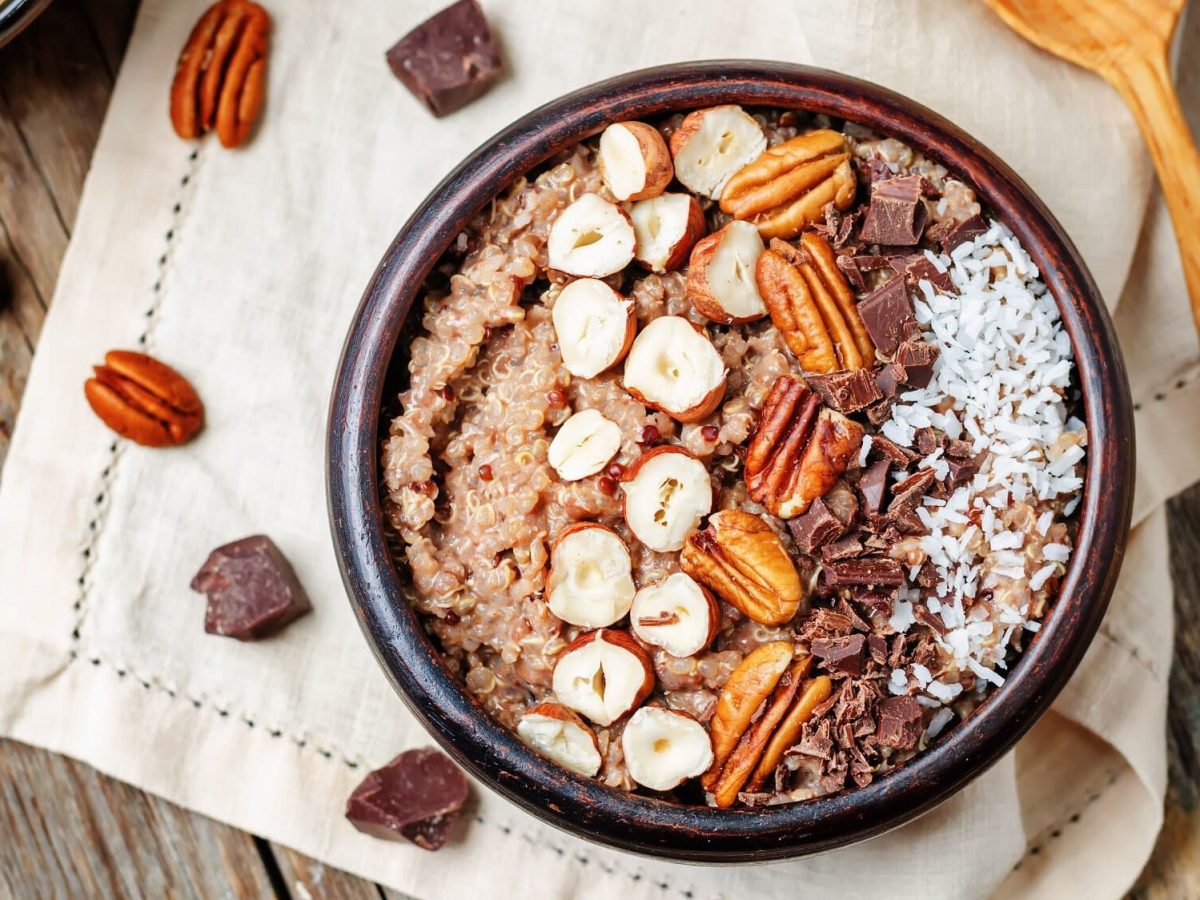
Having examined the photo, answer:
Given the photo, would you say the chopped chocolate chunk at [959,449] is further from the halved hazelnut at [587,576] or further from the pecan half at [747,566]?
the halved hazelnut at [587,576]

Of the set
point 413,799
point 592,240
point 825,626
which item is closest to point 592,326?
point 592,240

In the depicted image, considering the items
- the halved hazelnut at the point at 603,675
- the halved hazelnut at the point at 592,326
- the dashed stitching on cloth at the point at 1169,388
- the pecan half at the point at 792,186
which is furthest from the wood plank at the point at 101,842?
the dashed stitching on cloth at the point at 1169,388

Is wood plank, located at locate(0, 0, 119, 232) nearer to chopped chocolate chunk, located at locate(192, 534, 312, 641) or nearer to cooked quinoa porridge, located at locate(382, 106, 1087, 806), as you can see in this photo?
chopped chocolate chunk, located at locate(192, 534, 312, 641)

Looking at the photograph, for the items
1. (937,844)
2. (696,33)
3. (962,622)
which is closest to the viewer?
(962,622)

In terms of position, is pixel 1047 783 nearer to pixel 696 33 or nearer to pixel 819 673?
pixel 819 673

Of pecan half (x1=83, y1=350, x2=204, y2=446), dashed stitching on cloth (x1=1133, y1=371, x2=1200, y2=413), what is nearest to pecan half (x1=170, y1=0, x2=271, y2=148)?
pecan half (x1=83, y1=350, x2=204, y2=446)

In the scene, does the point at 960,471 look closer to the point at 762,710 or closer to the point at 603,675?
the point at 762,710

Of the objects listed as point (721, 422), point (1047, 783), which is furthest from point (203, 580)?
point (1047, 783)
